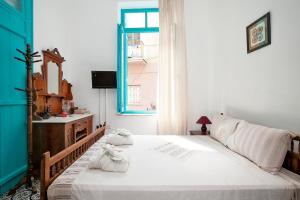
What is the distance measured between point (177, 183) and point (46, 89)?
272 cm

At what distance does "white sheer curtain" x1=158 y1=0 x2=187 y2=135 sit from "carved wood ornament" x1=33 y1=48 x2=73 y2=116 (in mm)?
1818

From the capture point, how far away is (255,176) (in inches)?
54.8

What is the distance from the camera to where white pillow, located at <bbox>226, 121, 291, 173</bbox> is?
4.89 ft

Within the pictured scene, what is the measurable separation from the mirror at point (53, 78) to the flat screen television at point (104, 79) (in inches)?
25.9

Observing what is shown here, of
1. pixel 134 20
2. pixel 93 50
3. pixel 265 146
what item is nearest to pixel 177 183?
pixel 265 146

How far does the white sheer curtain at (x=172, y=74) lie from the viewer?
380 cm

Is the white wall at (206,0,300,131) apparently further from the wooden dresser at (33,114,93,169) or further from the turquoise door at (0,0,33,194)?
the turquoise door at (0,0,33,194)

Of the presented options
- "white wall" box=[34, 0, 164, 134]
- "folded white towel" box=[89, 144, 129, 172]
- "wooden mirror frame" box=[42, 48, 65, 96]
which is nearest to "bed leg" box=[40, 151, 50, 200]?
"folded white towel" box=[89, 144, 129, 172]

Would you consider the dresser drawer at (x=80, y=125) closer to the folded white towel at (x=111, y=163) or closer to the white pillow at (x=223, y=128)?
the folded white towel at (x=111, y=163)

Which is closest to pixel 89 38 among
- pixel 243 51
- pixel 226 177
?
pixel 243 51

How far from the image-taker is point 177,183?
50.6 inches

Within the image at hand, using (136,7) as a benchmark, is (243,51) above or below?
below

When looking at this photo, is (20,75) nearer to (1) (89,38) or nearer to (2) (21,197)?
(2) (21,197)

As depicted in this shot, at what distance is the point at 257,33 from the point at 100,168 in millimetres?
2277
